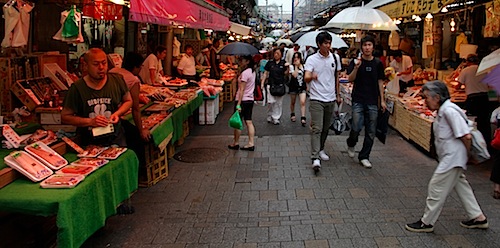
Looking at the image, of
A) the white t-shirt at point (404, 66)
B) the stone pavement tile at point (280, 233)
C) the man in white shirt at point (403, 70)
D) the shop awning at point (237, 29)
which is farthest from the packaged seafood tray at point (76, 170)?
the shop awning at point (237, 29)

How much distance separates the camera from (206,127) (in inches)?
451

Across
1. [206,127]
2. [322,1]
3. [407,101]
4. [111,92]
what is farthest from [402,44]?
[322,1]

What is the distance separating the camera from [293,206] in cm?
590

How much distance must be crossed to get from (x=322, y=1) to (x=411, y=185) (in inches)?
1130

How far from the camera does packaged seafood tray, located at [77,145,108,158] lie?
15.5 ft

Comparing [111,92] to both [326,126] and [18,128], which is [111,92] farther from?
[326,126]

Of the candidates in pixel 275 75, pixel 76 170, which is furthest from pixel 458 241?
pixel 275 75

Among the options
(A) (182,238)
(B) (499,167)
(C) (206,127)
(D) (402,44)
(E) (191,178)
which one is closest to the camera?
(A) (182,238)

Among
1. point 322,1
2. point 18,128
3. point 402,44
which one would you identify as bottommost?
point 18,128

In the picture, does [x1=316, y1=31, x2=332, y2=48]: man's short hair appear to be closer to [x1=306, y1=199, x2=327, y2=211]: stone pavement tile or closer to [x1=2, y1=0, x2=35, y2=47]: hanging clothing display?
[x1=306, y1=199, x2=327, y2=211]: stone pavement tile

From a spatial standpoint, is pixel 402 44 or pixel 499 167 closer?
pixel 499 167

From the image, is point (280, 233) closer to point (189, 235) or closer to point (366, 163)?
point (189, 235)

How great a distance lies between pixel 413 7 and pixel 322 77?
3.60m

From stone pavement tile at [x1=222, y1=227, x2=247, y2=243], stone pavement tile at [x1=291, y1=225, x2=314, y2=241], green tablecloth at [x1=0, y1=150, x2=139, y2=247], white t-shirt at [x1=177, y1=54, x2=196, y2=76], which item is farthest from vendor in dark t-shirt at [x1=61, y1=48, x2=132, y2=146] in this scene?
white t-shirt at [x1=177, y1=54, x2=196, y2=76]
